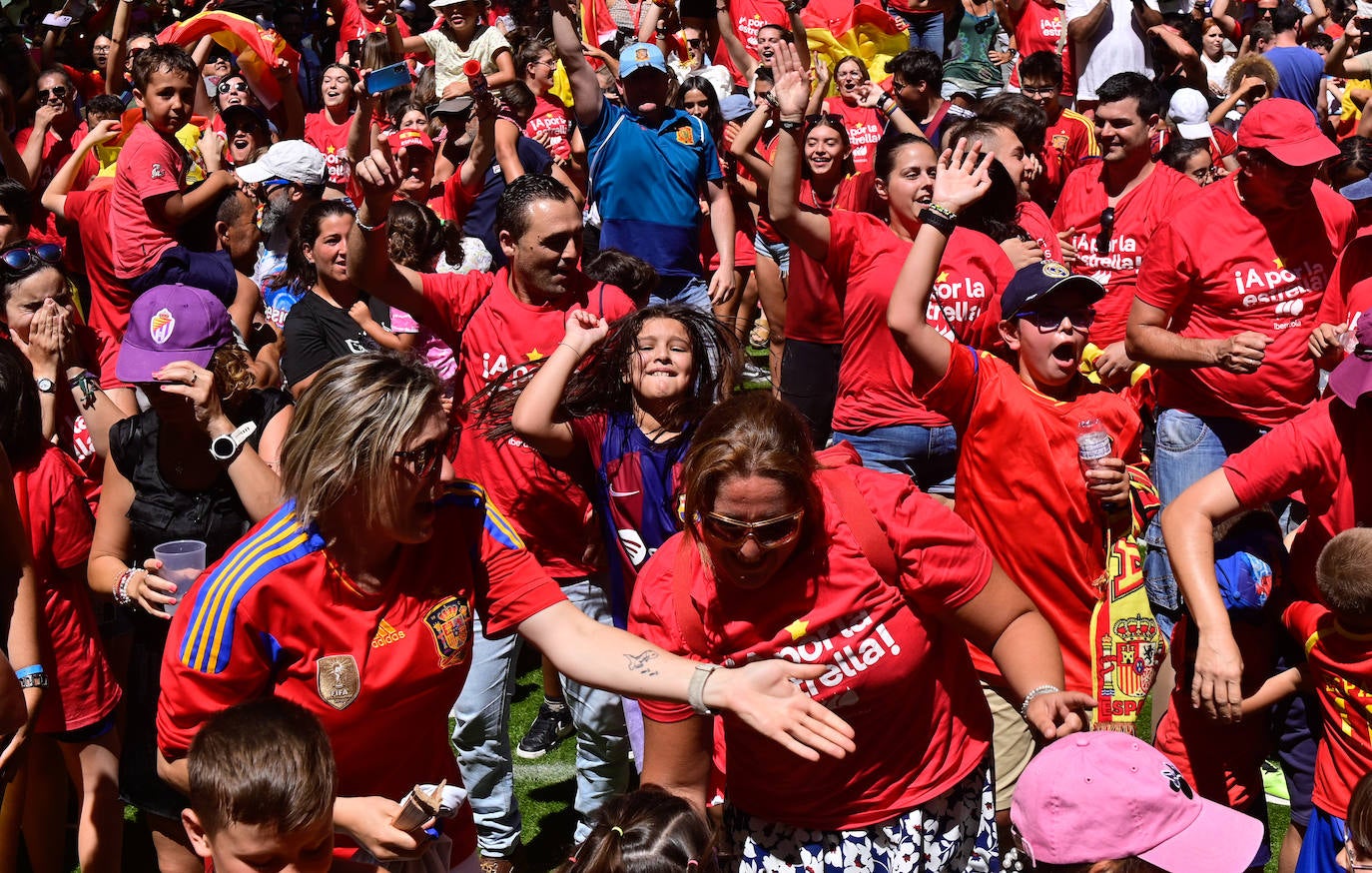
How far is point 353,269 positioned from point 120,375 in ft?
4.70

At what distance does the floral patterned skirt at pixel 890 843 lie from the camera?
11.1ft

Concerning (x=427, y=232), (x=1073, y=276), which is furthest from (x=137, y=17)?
(x=1073, y=276)

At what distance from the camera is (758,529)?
119 inches

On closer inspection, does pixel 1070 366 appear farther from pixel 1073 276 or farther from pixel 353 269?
pixel 353 269

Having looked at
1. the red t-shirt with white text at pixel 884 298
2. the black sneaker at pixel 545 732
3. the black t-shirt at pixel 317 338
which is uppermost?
the red t-shirt with white text at pixel 884 298

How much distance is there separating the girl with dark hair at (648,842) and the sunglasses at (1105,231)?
18.1 feet

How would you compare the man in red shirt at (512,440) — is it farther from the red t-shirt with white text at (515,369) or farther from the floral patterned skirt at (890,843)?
the floral patterned skirt at (890,843)

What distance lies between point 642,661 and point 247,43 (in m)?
11.0

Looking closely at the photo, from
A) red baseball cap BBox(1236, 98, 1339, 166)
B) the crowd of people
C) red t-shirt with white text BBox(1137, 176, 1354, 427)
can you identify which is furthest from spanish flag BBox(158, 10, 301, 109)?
red baseball cap BBox(1236, 98, 1339, 166)

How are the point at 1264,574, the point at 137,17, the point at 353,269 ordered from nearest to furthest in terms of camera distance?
the point at 1264,574 → the point at 353,269 → the point at 137,17

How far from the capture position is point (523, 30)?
13.5 m

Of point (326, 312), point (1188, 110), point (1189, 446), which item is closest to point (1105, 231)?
point (1189, 446)

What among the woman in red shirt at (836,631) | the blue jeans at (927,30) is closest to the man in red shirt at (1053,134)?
the blue jeans at (927,30)

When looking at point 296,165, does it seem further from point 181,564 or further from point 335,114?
point 181,564
